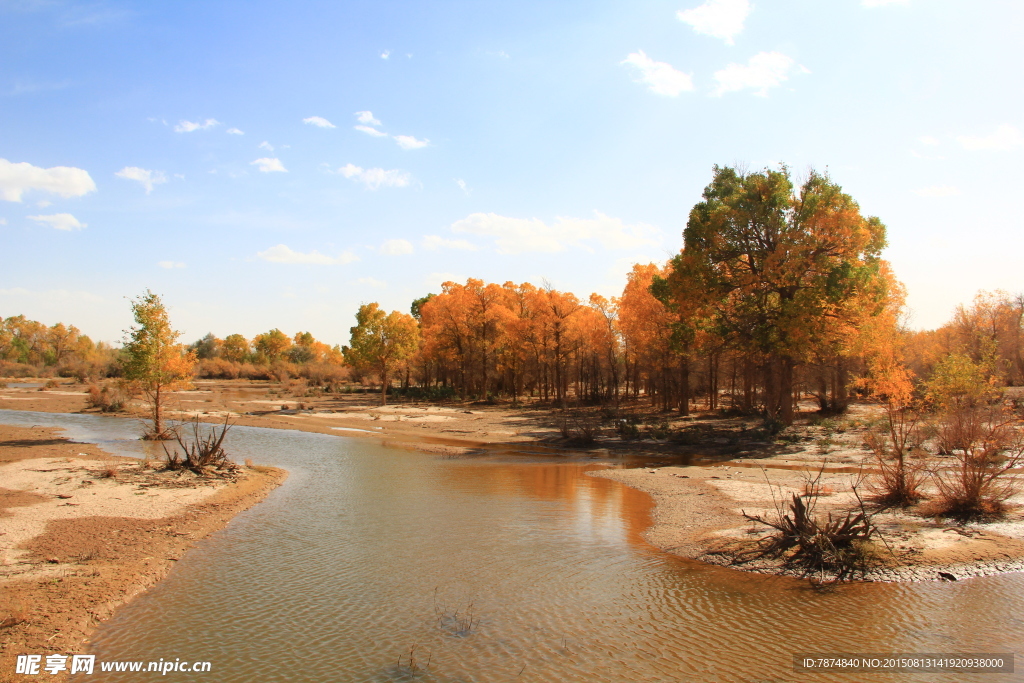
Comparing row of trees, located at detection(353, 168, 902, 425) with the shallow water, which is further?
row of trees, located at detection(353, 168, 902, 425)


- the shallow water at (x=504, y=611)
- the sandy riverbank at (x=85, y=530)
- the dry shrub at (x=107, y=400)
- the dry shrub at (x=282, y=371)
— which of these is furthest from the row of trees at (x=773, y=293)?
the dry shrub at (x=282, y=371)

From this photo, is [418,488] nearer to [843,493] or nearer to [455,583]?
[455,583]

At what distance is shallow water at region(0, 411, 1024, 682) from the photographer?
7.04 meters

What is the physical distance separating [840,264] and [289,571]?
80.4 ft

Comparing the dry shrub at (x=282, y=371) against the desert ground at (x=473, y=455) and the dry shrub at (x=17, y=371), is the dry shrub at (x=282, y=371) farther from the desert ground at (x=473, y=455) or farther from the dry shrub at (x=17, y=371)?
the desert ground at (x=473, y=455)

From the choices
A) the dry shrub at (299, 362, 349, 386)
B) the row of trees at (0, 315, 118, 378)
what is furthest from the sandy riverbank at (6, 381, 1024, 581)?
the row of trees at (0, 315, 118, 378)

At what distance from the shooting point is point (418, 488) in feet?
56.2

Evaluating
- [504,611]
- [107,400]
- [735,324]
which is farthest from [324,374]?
[504,611]

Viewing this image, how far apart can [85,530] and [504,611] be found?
8745 millimetres

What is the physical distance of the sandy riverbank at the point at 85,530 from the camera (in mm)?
7742

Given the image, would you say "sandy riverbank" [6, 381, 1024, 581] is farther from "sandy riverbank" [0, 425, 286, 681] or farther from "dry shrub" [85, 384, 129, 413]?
"sandy riverbank" [0, 425, 286, 681]

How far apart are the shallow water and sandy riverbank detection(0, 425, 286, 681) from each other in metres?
0.52

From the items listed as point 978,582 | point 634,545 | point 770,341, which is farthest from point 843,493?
point 770,341

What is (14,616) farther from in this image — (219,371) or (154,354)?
(219,371)
